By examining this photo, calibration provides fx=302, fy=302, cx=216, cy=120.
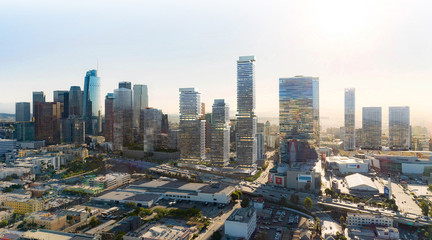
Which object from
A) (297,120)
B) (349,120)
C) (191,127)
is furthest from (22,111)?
(349,120)

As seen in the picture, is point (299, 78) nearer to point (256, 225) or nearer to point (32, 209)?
point (256, 225)

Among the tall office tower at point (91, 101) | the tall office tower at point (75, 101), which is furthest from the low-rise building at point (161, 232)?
the tall office tower at point (75, 101)

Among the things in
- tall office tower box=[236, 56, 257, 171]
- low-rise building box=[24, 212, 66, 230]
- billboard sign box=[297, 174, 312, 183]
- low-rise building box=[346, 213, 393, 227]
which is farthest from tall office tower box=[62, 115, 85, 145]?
Answer: low-rise building box=[346, 213, 393, 227]

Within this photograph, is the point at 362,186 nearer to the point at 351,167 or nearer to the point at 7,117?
the point at 351,167

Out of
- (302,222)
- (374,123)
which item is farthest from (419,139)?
(302,222)

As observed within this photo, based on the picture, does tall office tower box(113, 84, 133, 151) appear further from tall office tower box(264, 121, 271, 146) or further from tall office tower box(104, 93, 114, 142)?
tall office tower box(264, 121, 271, 146)
